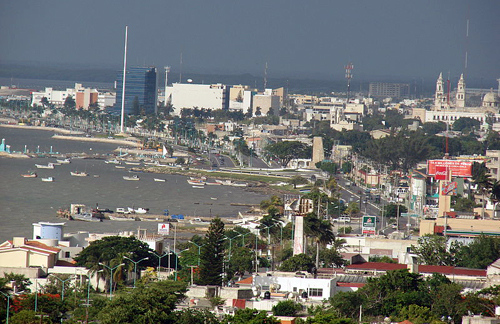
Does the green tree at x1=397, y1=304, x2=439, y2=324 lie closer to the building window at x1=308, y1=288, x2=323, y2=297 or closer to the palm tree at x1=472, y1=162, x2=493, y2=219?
the building window at x1=308, y1=288, x2=323, y2=297

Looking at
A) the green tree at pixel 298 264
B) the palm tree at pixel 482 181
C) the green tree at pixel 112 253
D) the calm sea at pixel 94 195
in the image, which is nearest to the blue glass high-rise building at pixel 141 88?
the calm sea at pixel 94 195

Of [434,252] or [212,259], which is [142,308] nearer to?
[212,259]

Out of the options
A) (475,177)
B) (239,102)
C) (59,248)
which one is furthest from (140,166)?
(239,102)

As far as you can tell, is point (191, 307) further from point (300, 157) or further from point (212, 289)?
point (300, 157)

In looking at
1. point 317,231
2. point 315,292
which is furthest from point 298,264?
point 315,292

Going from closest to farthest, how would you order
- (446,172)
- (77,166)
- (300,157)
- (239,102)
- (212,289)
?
1. (212,289)
2. (446,172)
3. (77,166)
4. (300,157)
5. (239,102)

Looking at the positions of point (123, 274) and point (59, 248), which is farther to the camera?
point (59, 248)

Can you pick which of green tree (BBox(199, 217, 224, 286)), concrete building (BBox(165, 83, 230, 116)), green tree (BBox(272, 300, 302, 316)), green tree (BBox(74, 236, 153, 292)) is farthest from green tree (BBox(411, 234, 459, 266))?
concrete building (BBox(165, 83, 230, 116))
